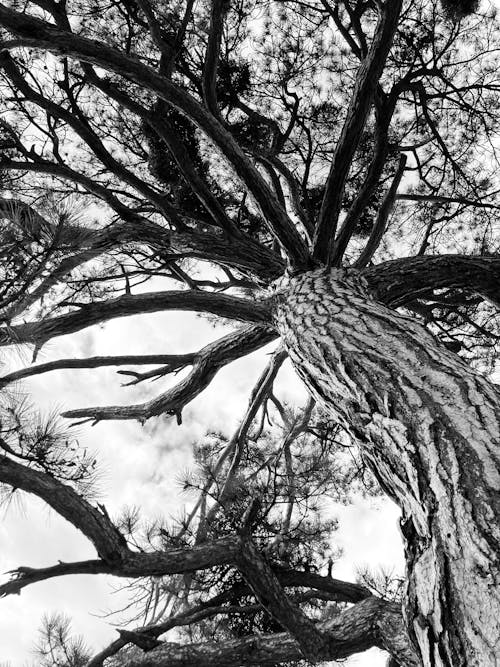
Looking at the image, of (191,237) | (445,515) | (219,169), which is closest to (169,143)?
(191,237)

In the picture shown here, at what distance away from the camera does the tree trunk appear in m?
0.79

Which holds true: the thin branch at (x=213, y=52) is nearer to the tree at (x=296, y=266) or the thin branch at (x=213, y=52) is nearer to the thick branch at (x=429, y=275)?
the tree at (x=296, y=266)

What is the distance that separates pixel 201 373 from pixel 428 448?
1433mm

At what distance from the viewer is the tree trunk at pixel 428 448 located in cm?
79

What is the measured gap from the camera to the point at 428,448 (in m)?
0.99

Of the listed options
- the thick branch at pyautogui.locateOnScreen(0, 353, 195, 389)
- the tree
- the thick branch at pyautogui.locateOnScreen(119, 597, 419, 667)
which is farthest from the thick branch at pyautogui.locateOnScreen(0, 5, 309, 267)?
the thick branch at pyautogui.locateOnScreen(119, 597, 419, 667)

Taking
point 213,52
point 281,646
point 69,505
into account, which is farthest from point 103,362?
point 213,52

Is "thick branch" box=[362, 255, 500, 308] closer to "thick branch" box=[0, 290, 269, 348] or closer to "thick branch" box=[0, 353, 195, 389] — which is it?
"thick branch" box=[0, 290, 269, 348]

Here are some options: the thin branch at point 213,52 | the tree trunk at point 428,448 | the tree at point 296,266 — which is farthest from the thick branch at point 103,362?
the thin branch at point 213,52

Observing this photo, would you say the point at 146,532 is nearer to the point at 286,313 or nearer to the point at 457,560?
the point at 286,313

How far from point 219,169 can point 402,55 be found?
1.41 meters

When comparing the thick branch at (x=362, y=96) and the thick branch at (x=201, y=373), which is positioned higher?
the thick branch at (x=362, y=96)

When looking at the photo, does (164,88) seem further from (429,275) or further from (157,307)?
(429,275)

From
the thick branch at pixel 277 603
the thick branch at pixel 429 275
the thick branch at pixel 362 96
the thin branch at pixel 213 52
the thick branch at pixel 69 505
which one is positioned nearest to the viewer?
the thick branch at pixel 69 505
